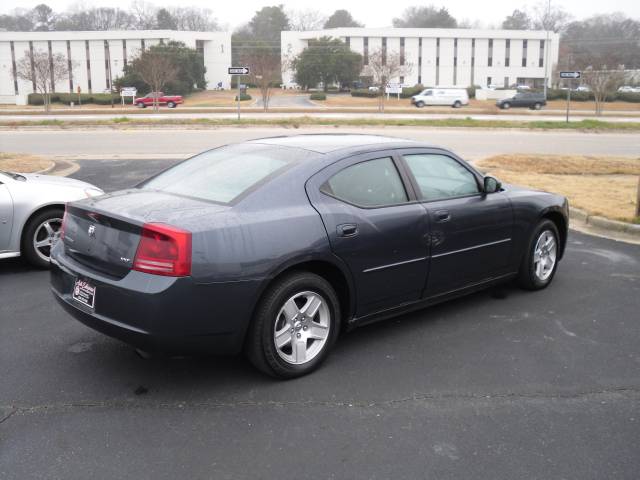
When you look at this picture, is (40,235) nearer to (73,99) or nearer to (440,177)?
(440,177)

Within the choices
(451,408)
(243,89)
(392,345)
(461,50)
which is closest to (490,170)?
(392,345)

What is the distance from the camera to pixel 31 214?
22.4ft

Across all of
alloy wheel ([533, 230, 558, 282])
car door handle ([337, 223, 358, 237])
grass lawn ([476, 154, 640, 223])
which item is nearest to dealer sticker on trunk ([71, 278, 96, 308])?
car door handle ([337, 223, 358, 237])

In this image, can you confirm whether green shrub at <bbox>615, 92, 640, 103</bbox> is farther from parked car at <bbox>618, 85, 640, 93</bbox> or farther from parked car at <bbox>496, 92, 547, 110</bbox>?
parked car at <bbox>496, 92, 547, 110</bbox>

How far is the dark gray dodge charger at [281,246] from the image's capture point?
3.83m

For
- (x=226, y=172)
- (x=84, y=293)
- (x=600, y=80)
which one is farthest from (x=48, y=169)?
(x=600, y=80)

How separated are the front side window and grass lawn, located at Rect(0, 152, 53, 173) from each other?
11.8 m

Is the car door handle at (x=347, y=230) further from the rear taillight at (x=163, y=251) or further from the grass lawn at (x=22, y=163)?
the grass lawn at (x=22, y=163)

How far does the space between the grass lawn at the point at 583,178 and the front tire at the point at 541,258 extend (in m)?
3.33

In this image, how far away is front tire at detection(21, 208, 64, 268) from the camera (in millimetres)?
6859

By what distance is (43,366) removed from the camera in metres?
Result: 4.46

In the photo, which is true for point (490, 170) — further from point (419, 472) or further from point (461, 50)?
point (461, 50)

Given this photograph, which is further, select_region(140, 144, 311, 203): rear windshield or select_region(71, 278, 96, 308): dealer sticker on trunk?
select_region(140, 144, 311, 203): rear windshield

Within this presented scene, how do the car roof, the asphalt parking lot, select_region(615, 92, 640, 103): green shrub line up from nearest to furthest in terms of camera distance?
the asphalt parking lot
the car roof
select_region(615, 92, 640, 103): green shrub
